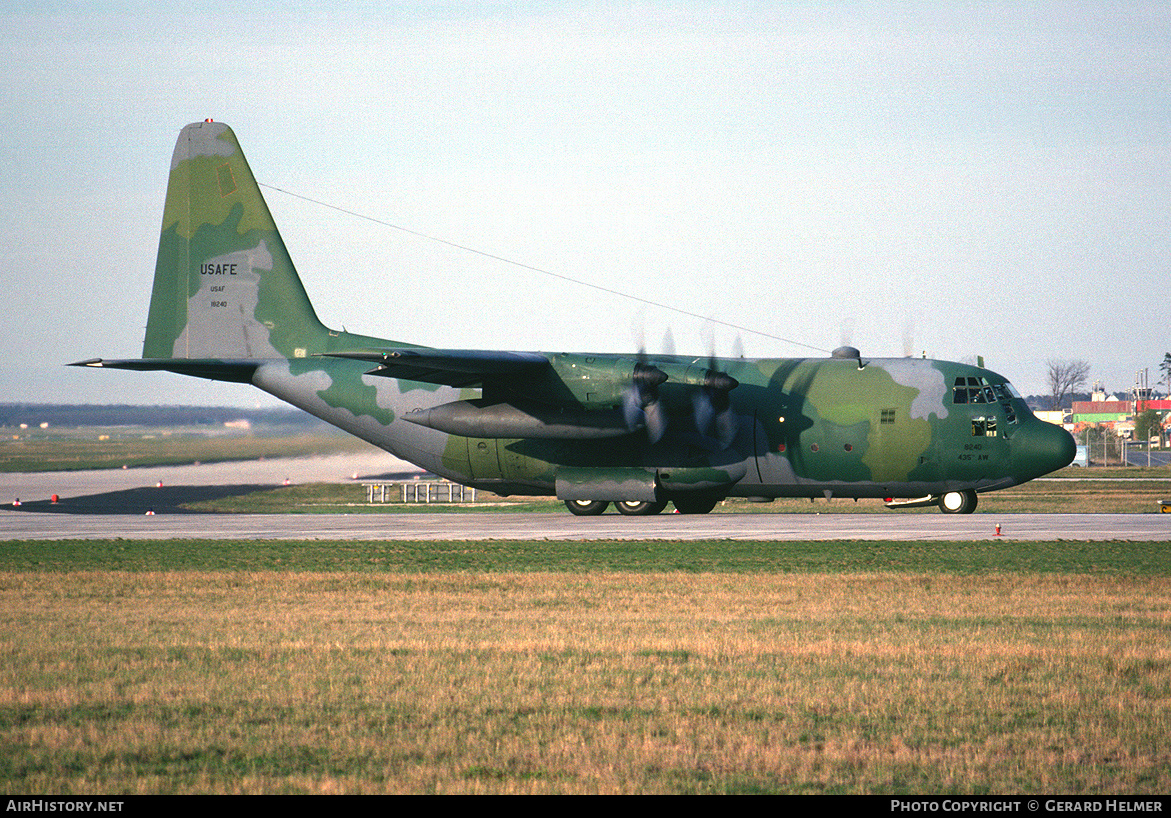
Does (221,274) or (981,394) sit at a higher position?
(221,274)

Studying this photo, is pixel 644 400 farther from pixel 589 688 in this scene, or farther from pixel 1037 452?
pixel 589 688

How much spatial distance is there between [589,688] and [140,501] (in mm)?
36190

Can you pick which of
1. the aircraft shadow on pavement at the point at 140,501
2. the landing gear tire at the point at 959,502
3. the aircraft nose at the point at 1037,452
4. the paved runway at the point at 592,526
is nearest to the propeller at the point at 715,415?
the paved runway at the point at 592,526

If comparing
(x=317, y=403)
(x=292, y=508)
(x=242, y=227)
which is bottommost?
(x=292, y=508)

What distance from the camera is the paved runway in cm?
2683

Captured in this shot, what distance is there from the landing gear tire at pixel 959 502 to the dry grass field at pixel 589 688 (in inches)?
573

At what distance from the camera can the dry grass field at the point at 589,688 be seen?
8133 millimetres

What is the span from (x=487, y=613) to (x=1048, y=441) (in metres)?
19.9

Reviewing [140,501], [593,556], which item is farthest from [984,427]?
[140,501]

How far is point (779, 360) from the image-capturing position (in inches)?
1294

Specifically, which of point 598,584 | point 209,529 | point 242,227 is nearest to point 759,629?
point 598,584

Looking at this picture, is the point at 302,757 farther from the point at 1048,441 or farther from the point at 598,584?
the point at 1048,441

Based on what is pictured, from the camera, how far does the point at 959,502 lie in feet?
108

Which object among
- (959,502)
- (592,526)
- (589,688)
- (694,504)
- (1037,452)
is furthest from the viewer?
(694,504)
